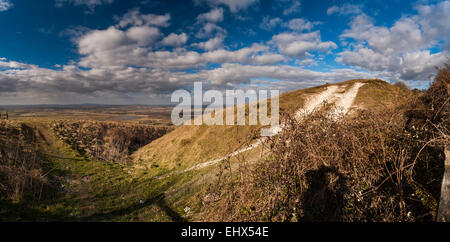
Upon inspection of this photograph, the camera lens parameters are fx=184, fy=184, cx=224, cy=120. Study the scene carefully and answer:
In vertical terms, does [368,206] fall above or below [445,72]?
below

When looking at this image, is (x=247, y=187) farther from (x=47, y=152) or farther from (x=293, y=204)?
(x=47, y=152)

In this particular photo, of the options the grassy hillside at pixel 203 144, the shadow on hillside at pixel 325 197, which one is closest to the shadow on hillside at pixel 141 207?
the shadow on hillside at pixel 325 197

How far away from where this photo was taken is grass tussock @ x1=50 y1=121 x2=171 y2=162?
1998 cm

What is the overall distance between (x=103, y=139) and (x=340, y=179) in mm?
29309

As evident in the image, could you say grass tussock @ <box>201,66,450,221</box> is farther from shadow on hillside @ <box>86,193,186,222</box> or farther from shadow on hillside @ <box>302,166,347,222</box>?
shadow on hillside @ <box>86,193,186,222</box>

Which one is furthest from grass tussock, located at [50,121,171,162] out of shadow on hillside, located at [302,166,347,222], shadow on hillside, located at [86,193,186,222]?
shadow on hillside, located at [302,166,347,222]

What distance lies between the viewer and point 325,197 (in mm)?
3887

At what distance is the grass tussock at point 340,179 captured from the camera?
367 centimetres

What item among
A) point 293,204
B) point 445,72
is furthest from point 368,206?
point 445,72

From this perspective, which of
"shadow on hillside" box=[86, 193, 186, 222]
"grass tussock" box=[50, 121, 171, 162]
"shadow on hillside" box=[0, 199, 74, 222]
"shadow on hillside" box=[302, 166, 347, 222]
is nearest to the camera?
"shadow on hillside" box=[302, 166, 347, 222]
